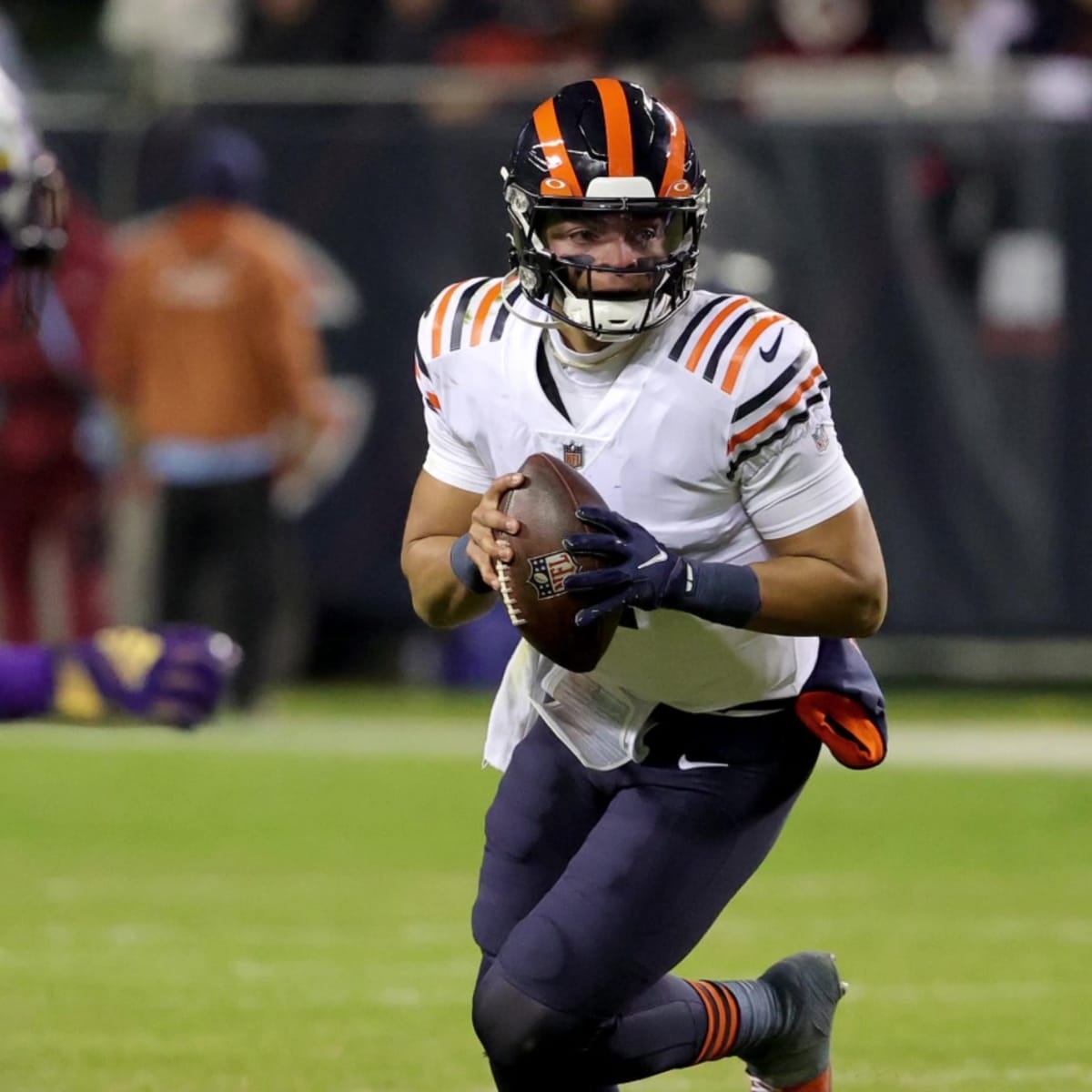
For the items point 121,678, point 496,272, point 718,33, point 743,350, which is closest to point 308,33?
point 496,272

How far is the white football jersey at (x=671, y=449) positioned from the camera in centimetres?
401

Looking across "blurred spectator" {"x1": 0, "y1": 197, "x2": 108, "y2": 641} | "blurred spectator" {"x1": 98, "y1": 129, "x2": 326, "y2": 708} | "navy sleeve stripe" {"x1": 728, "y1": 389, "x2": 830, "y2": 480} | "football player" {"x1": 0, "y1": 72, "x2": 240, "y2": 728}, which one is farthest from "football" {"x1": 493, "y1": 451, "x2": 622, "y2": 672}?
"blurred spectator" {"x1": 0, "y1": 197, "x2": 108, "y2": 641}

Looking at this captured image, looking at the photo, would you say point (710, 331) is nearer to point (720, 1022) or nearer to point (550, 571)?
point (550, 571)

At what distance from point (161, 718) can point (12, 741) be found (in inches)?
225

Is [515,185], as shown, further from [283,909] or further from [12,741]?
[12,741]

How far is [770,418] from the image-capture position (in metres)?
3.98

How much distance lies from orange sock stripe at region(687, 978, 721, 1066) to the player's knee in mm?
268

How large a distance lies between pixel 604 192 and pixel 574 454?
41 cm

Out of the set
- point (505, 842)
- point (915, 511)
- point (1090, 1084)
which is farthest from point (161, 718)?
point (915, 511)

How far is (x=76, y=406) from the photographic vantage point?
11.3 metres

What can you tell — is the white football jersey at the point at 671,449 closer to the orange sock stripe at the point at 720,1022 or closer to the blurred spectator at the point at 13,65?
the orange sock stripe at the point at 720,1022

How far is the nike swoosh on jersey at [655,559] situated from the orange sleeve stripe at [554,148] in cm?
59

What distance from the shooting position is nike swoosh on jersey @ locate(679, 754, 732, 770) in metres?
4.24

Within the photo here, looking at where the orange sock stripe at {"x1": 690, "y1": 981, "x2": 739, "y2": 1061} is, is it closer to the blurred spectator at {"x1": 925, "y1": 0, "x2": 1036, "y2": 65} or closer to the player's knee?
the player's knee
